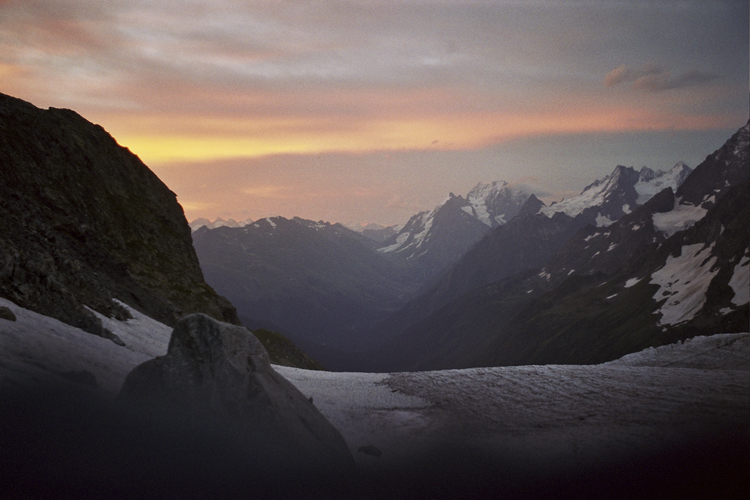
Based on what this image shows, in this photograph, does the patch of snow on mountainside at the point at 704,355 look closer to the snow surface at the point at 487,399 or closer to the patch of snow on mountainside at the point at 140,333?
the snow surface at the point at 487,399

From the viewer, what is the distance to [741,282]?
6772 inches

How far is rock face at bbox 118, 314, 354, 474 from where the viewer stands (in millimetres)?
25594

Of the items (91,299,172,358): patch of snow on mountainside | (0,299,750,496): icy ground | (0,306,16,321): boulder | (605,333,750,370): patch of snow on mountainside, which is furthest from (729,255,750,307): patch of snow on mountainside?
(0,306,16,321): boulder

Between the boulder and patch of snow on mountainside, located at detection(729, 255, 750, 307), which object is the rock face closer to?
the boulder

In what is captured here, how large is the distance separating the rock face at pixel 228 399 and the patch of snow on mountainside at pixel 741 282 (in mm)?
185818

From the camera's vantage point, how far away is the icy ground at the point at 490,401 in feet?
94.6

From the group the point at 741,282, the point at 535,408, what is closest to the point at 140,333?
the point at 535,408

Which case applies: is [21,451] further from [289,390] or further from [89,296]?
[89,296]

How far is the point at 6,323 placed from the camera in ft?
89.9

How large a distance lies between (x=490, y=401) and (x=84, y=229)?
56.4 metres

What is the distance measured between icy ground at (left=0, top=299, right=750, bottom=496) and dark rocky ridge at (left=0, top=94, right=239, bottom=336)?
16.9 ft

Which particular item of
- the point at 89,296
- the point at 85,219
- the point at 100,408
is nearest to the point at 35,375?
the point at 100,408

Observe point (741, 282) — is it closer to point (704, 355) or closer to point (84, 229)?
point (704, 355)

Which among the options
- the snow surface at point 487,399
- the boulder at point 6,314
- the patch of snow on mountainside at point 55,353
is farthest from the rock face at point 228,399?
the boulder at point 6,314
